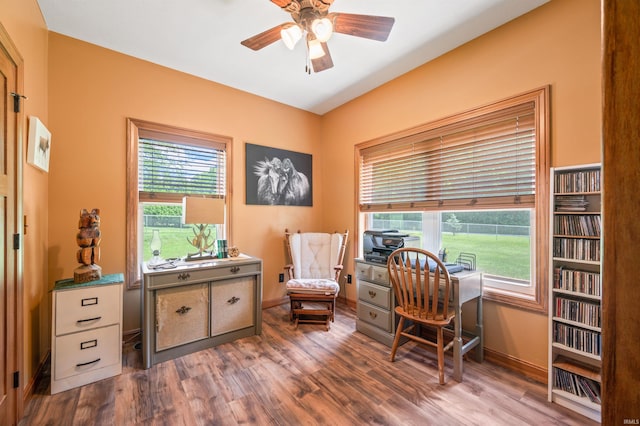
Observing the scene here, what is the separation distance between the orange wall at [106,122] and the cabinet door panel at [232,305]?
0.74m

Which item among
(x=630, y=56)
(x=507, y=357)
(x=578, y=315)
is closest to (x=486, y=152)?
(x=578, y=315)

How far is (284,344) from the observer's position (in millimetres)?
2518

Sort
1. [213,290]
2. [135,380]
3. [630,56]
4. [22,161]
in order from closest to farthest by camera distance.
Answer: [630,56], [22,161], [135,380], [213,290]

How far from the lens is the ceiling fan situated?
5.36 ft

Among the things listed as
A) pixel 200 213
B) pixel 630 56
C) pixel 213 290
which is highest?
pixel 630 56

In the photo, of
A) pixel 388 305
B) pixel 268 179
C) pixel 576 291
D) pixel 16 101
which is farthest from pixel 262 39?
pixel 576 291

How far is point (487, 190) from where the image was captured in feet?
7.55

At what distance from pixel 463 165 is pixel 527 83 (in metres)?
0.75

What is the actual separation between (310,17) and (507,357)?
2.91 metres

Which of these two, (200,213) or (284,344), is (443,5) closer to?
(200,213)

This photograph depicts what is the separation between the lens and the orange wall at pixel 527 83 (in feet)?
5.87

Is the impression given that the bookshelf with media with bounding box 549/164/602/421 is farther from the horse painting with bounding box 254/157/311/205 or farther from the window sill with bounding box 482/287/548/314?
the horse painting with bounding box 254/157/311/205

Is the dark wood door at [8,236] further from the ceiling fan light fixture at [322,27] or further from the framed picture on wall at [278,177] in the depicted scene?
the framed picture on wall at [278,177]

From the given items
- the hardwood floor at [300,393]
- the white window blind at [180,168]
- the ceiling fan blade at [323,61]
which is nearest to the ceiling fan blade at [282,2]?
the ceiling fan blade at [323,61]
